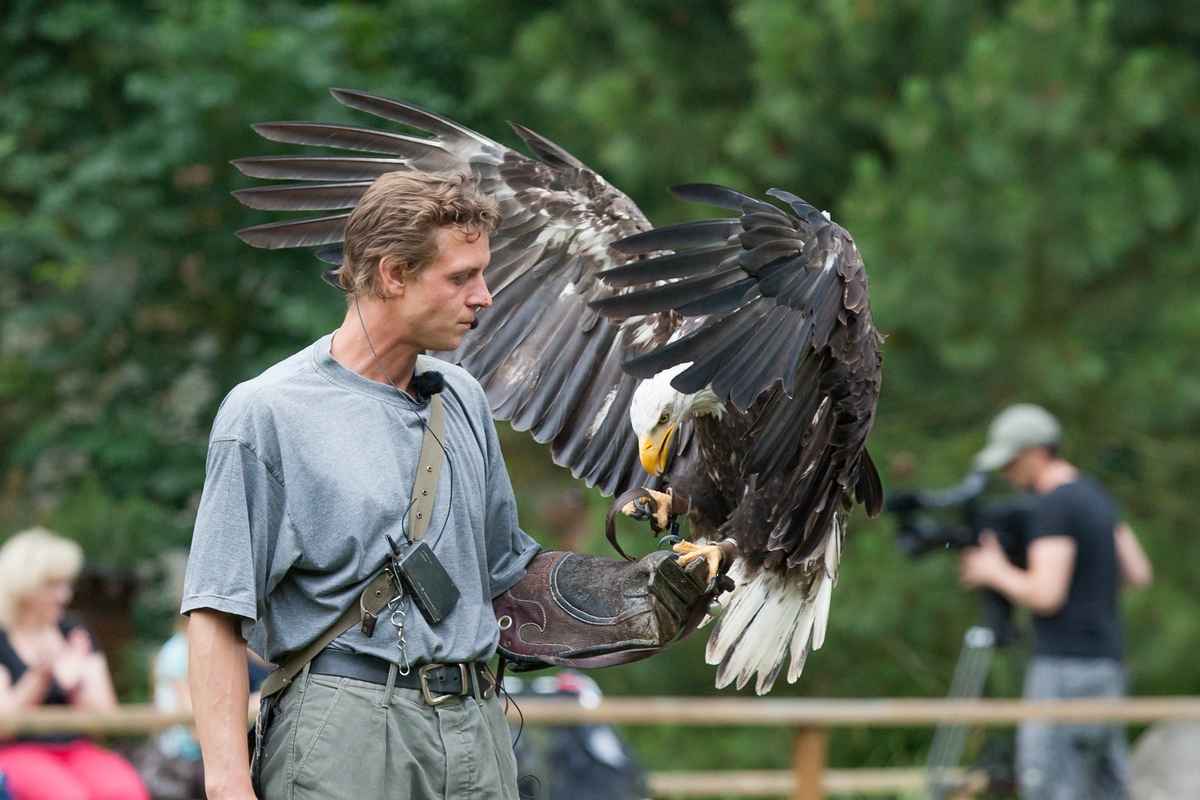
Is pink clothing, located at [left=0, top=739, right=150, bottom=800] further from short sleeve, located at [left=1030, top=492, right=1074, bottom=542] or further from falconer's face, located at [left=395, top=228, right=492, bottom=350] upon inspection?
short sleeve, located at [left=1030, top=492, right=1074, bottom=542]

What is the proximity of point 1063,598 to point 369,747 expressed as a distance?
12.4 ft

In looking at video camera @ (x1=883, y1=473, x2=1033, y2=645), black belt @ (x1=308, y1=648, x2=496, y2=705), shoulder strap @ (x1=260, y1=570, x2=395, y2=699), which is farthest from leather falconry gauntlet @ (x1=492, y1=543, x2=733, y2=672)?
video camera @ (x1=883, y1=473, x2=1033, y2=645)

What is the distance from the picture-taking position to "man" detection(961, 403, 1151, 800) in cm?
541

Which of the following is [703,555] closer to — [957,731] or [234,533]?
[234,533]

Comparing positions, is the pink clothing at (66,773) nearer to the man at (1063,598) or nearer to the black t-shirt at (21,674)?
the black t-shirt at (21,674)

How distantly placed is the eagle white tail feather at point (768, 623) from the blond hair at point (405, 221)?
1.52 meters

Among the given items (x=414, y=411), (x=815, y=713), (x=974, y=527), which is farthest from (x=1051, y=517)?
(x=414, y=411)

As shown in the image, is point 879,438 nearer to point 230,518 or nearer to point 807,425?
point 807,425

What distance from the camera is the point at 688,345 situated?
2676 millimetres

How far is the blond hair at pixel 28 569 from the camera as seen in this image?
183 inches

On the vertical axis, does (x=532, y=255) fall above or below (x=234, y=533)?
below

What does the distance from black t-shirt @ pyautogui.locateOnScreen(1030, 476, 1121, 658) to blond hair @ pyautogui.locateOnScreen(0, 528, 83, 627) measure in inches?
134

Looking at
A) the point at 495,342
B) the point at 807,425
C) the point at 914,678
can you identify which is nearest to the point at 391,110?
the point at 495,342

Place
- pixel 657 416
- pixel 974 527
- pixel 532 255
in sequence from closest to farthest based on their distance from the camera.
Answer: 1. pixel 657 416
2. pixel 532 255
3. pixel 974 527
